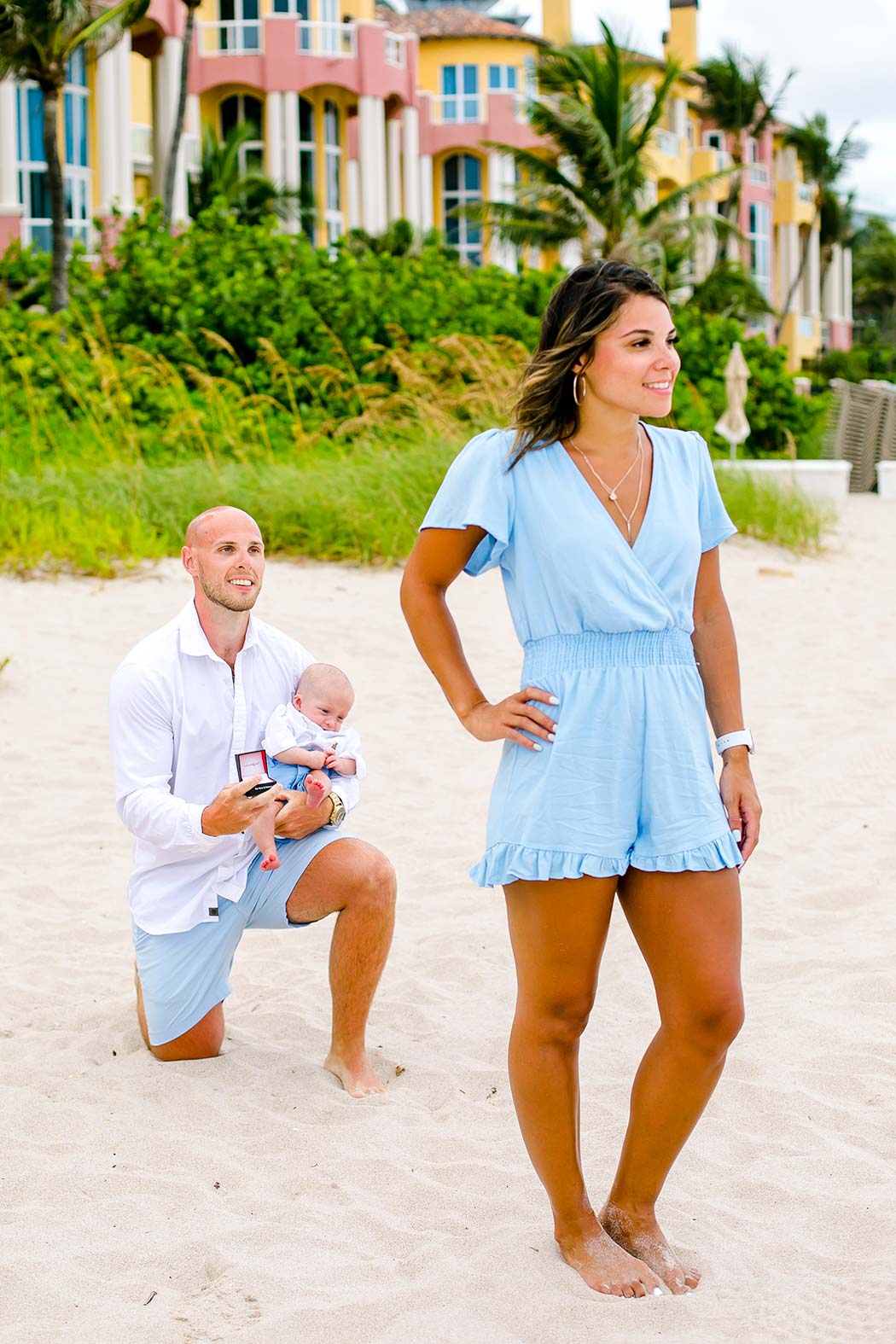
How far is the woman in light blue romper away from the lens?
2434 millimetres

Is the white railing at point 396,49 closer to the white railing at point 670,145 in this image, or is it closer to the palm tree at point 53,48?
the white railing at point 670,145

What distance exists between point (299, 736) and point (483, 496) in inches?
45.2

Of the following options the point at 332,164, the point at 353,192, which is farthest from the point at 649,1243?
the point at 353,192

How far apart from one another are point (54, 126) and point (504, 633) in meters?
11.7

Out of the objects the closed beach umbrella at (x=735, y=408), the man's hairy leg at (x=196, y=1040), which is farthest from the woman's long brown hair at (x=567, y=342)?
the closed beach umbrella at (x=735, y=408)

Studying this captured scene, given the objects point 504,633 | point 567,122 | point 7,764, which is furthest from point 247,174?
point 7,764

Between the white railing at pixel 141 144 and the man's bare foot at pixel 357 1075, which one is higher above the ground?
the white railing at pixel 141 144

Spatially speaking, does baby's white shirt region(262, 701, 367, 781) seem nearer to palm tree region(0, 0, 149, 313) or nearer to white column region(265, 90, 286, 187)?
palm tree region(0, 0, 149, 313)

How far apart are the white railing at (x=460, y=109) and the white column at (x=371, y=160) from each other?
6155 mm

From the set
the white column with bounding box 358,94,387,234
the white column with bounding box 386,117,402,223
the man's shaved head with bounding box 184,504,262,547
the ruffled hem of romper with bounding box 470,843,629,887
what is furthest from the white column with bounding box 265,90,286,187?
the ruffled hem of romper with bounding box 470,843,629,887

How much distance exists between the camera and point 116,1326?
2543 millimetres

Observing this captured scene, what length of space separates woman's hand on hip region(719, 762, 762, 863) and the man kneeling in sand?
3.59 feet

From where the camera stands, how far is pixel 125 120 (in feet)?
87.3

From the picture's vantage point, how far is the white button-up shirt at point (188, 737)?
11.1 feet
